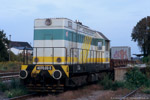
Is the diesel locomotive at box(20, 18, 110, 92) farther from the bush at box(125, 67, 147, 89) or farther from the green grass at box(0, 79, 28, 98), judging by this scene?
the bush at box(125, 67, 147, 89)

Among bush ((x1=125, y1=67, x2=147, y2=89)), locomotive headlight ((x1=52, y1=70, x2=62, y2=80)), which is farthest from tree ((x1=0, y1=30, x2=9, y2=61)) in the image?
locomotive headlight ((x1=52, y1=70, x2=62, y2=80))

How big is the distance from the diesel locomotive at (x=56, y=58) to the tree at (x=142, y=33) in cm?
3275

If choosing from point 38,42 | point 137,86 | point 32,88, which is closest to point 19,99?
point 32,88

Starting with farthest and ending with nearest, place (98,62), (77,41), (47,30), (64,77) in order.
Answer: (98,62), (77,41), (47,30), (64,77)

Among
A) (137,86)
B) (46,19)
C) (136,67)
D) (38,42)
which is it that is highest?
(46,19)

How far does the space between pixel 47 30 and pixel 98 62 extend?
501cm

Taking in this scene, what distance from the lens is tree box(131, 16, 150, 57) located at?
44.2 meters

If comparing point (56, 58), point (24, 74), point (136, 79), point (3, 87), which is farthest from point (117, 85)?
point (3, 87)

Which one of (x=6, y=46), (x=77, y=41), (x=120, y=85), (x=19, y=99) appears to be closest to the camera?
(x=19, y=99)

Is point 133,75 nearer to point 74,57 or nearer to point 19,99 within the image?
point 74,57

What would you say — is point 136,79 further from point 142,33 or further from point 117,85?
point 142,33

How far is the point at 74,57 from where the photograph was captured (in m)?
12.3

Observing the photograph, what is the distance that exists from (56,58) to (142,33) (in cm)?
3635

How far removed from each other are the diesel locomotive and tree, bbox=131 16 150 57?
3275 centimetres
